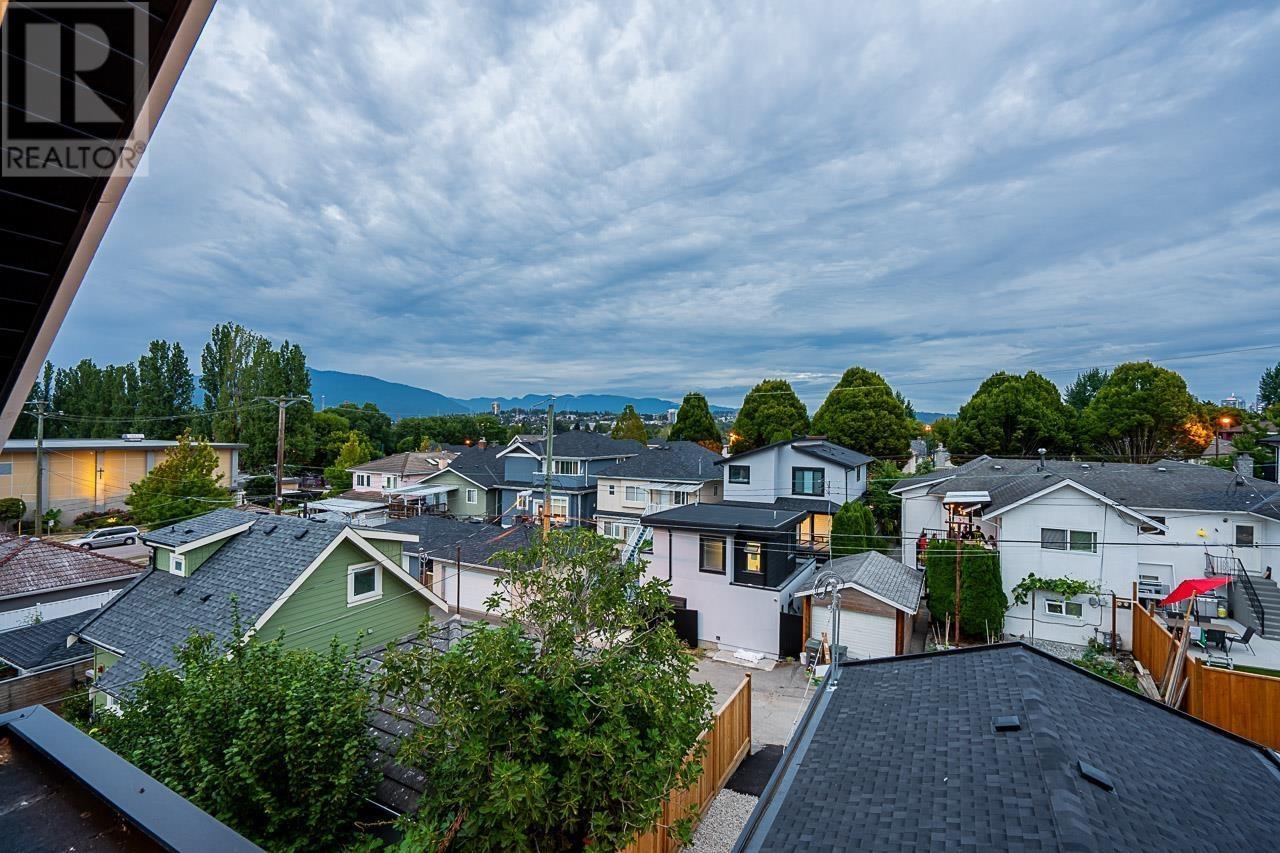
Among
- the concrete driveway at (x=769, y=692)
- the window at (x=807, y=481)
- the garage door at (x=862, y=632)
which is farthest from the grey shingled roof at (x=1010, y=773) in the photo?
the window at (x=807, y=481)

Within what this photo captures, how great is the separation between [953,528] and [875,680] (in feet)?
44.6

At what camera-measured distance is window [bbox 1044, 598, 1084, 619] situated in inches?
550

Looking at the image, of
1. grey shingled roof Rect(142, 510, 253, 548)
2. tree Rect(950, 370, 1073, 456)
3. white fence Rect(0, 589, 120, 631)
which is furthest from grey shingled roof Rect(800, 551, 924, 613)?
tree Rect(950, 370, 1073, 456)

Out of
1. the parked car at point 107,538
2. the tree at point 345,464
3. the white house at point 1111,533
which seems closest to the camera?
the white house at point 1111,533

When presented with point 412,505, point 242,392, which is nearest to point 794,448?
point 412,505

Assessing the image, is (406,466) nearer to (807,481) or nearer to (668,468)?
(668,468)

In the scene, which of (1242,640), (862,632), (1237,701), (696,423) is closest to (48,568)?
(862,632)

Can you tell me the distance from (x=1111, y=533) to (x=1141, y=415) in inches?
956

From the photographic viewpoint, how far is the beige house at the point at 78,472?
26.8 metres

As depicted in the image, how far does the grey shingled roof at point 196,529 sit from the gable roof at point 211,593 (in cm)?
38

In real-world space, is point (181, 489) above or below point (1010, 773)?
below

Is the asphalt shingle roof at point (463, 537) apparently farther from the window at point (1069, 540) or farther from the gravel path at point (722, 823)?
the window at point (1069, 540)

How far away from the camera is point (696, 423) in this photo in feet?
145

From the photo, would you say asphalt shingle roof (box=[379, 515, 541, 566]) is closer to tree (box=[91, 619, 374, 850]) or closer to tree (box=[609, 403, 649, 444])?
tree (box=[91, 619, 374, 850])
